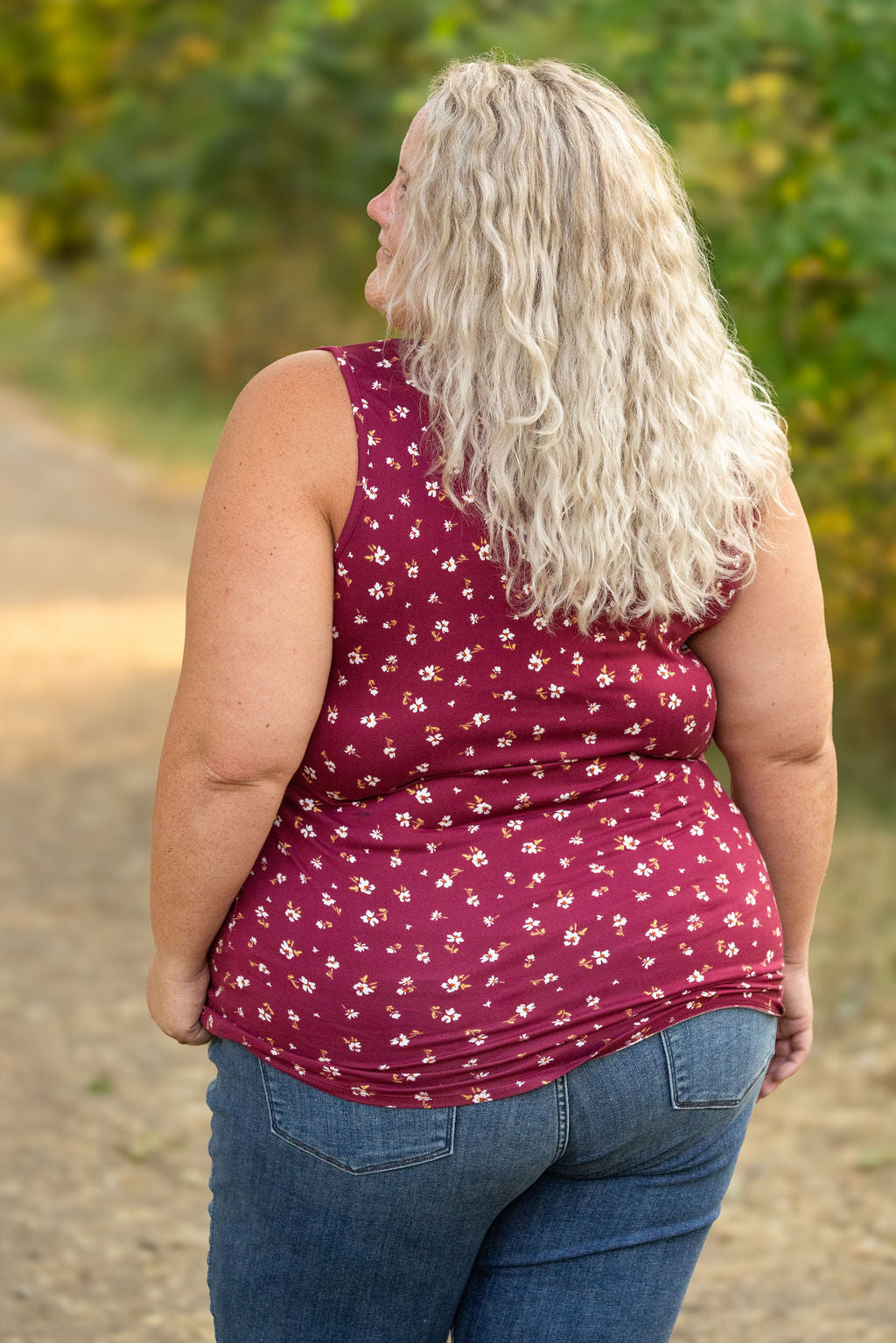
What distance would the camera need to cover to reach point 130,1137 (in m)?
3.73

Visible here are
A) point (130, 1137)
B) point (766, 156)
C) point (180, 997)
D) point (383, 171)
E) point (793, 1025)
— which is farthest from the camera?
point (383, 171)

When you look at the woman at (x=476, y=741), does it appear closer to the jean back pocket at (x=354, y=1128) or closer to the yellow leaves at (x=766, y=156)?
the jean back pocket at (x=354, y=1128)

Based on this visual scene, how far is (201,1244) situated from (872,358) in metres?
3.07

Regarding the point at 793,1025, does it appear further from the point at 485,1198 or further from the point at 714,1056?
the point at 485,1198

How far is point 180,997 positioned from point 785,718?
0.70 meters

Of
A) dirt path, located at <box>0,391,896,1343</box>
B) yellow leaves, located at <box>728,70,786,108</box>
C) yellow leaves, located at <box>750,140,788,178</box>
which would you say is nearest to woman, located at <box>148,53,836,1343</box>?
dirt path, located at <box>0,391,896,1343</box>

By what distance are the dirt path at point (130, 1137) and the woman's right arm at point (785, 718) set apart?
1689mm

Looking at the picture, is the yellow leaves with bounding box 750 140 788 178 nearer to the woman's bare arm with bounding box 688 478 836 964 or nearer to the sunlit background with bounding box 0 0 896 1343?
the sunlit background with bounding box 0 0 896 1343

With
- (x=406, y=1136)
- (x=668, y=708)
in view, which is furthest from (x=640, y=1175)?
(x=668, y=708)

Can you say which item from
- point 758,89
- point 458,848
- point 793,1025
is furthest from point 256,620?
point 758,89

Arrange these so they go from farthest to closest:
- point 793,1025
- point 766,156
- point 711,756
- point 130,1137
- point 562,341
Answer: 1. point 711,756
2. point 766,156
3. point 130,1137
4. point 793,1025
5. point 562,341

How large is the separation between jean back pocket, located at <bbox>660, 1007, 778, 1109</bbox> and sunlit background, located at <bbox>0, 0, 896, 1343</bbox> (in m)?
1.85

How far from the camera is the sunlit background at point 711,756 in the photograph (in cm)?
334

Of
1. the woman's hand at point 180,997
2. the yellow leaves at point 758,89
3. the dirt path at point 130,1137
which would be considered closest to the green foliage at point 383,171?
the yellow leaves at point 758,89
